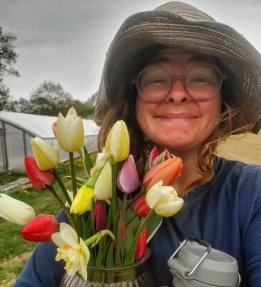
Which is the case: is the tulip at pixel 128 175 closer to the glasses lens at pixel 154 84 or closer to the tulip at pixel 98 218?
the tulip at pixel 98 218

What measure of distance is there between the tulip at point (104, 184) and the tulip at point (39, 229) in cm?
13

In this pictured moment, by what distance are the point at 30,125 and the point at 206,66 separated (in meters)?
8.14

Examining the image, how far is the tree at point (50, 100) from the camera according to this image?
32.3 meters

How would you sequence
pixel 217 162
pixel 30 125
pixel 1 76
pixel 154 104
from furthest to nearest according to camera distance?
pixel 1 76, pixel 30 125, pixel 217 162, pixel 154 104

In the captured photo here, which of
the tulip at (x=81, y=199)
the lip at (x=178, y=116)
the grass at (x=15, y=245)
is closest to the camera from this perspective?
the tulip at (x=81, y=199)

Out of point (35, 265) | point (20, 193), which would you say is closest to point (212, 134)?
point (35, 265)

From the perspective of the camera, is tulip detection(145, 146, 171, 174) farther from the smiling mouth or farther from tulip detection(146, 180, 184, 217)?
the smiling mouth

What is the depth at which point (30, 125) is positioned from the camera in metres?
8.59

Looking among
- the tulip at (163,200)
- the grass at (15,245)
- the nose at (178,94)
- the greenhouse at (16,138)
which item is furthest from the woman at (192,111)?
the greenhouse at (16,138)

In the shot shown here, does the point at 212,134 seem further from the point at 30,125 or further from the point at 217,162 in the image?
the point at 30,125

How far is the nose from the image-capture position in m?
1.08

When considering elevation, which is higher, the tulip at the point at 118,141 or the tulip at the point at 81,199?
the tulip at the point at 118,141

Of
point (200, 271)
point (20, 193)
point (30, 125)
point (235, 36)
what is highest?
point (235, 36)

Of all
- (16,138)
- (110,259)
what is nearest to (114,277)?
(110,259)
